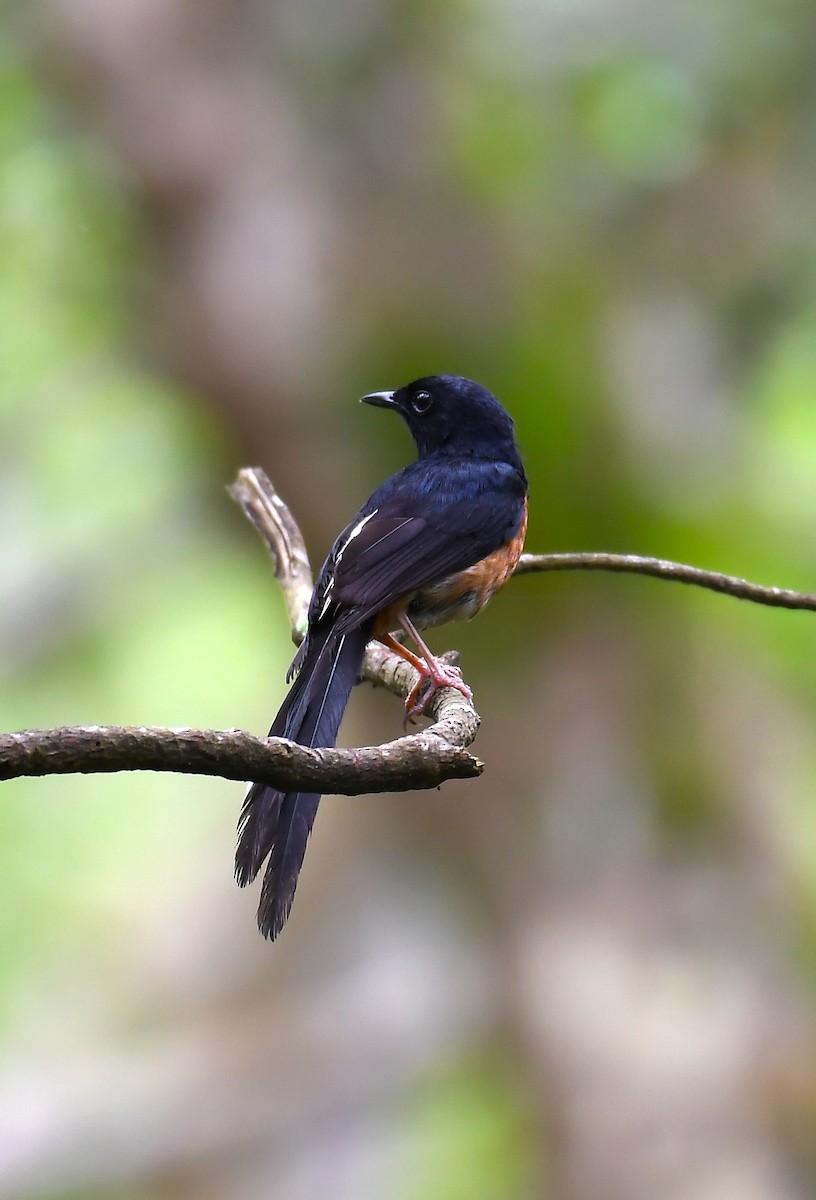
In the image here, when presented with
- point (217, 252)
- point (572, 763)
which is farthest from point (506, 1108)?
point (217, 252)

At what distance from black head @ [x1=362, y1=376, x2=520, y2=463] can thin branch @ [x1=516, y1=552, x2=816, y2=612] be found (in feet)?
3.33

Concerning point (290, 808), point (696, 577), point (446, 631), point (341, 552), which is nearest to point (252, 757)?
point (290, 808)

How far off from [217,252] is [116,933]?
400 centimetres

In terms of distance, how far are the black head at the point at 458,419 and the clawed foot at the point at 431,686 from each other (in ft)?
3.27

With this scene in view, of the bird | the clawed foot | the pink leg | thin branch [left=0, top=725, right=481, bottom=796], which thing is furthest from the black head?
thin branch [left=0, top=725, right=481, bottom=796]

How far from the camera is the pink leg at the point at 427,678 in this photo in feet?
11.7

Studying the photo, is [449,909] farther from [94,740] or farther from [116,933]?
[94,740]

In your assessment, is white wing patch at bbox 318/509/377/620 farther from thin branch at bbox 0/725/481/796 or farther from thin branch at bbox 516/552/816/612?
thin branch at bbox 0/725/481/796

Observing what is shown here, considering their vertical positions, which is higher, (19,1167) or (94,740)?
(94,740)

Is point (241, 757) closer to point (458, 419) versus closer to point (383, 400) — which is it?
point (458, 419)

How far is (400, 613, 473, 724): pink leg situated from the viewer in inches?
141

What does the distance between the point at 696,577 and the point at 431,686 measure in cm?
84

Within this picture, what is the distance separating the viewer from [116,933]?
24.7ft

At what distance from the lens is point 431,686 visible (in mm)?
3732
